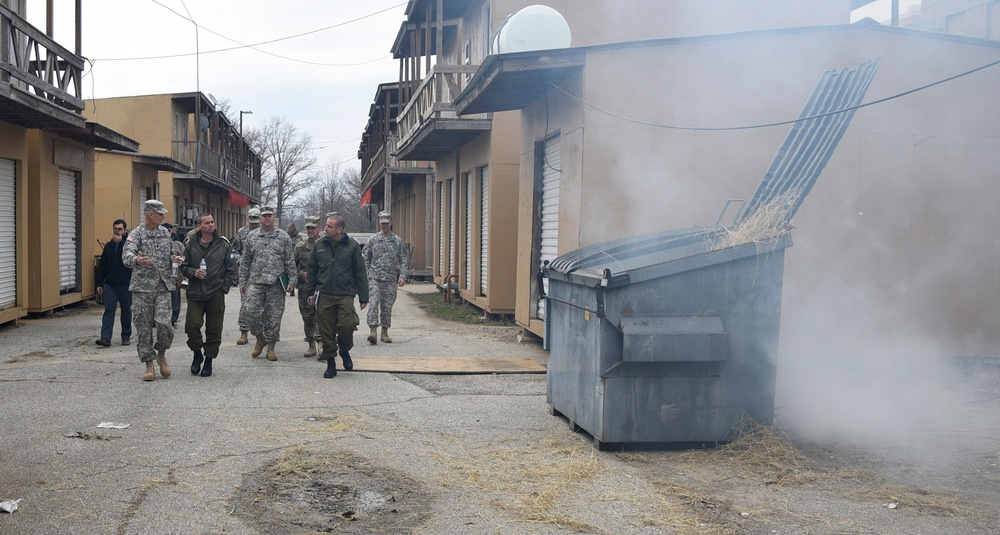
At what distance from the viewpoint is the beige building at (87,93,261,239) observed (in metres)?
21.9

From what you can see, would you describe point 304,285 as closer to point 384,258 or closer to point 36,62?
point 384,258

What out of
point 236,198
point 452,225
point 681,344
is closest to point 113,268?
point 681,344

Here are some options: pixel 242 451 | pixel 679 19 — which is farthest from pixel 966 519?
pixel 679 19

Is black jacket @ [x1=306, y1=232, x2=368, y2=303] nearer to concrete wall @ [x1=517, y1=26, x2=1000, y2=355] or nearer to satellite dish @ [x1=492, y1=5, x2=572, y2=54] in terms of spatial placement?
concrete wall @ [x1=517, y1=26, x2=1000, y2=355]

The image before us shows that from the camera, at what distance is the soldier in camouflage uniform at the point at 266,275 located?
9695mm

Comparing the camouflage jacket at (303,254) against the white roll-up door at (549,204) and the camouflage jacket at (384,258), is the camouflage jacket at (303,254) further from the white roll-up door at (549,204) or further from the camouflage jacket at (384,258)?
the white roll-up door at (549,204)

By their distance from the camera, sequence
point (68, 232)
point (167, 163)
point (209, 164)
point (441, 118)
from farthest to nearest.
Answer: point (209, 164) < point (167, 163) < point (68, 232) < point (441, 118)

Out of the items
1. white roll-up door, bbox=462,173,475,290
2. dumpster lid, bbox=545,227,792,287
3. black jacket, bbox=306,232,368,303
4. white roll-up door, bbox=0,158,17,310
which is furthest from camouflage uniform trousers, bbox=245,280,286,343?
white roll-up door, bbox=462,173,475,290

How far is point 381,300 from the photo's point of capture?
1150 centimetres

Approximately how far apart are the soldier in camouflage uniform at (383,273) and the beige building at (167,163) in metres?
8.24

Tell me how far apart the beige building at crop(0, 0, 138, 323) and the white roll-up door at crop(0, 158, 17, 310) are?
2 cm

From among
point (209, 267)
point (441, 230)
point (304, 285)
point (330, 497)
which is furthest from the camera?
point (441, 230)

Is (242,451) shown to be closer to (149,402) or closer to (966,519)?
(149,402)

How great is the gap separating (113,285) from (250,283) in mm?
2505
